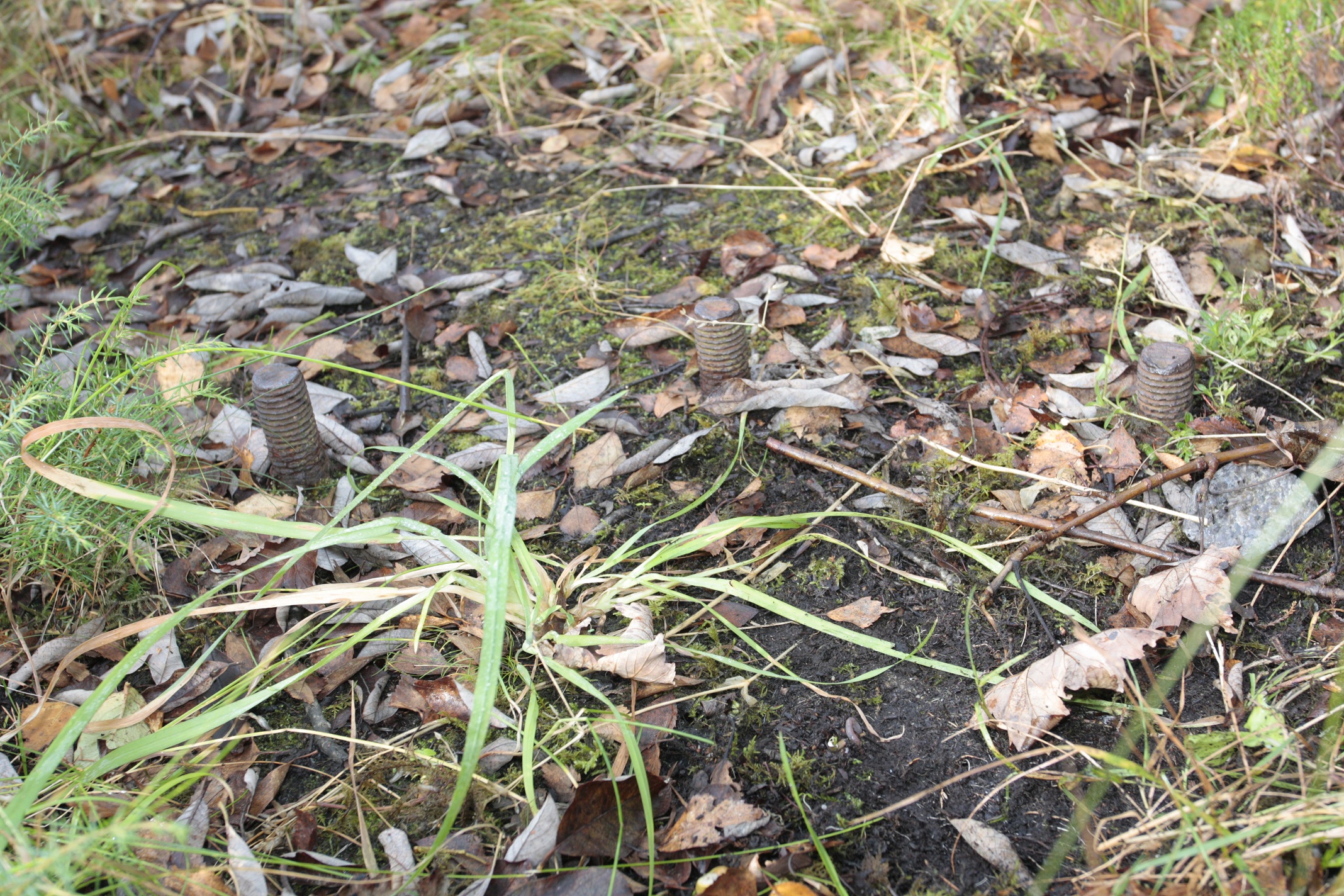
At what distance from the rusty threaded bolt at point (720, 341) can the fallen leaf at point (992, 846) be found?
1.10 m

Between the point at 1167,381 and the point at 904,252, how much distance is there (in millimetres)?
928

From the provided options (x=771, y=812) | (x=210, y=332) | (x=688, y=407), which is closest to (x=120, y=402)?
(x=210, y=332)

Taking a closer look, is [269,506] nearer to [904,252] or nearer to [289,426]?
[289,426]

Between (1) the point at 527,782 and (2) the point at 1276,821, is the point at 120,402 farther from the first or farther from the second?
(2) the point at 1276,821

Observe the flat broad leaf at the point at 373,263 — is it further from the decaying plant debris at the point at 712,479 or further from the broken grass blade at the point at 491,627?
the broken grass blade at the point at 491,627

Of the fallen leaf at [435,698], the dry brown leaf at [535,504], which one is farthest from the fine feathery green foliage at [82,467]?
the dry brown leaf at [535,504]

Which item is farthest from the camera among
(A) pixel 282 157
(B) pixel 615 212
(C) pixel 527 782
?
(A) pixel 282 157

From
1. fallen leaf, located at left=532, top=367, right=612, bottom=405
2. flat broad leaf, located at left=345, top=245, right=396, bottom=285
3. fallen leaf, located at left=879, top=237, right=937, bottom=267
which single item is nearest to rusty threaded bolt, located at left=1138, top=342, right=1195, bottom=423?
fallen leaf, located at left=879, top=237, right=937, bottom=267

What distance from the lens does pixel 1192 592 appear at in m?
1.72

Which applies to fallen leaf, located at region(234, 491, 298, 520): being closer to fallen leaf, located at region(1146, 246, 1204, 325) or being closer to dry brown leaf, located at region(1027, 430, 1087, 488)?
dry brown leaf, located at region(1027, 430, 1087, 488)

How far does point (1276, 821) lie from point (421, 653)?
136 centimetres

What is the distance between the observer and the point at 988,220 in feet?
9.16

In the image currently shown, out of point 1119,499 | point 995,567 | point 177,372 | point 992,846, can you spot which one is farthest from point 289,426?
point 1119,499

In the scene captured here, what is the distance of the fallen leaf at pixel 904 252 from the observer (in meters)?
2.69
